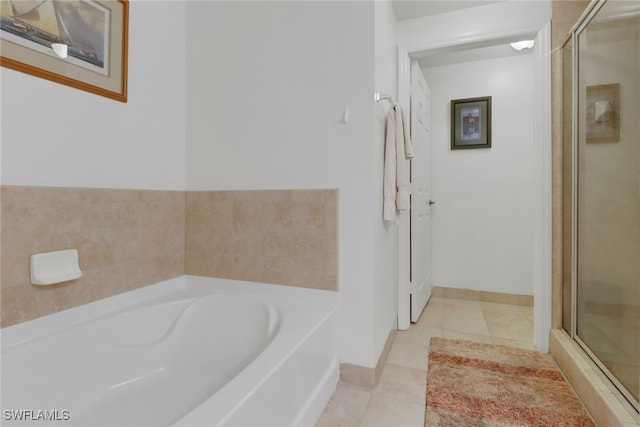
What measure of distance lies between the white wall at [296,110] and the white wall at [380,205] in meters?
0.08

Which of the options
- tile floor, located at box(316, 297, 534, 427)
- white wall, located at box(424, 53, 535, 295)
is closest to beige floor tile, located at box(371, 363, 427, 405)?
tile floor, located at box(316, 297, 534, 427)

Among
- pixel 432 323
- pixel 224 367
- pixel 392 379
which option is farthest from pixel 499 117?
pixel 224 367

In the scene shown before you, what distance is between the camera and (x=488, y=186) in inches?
118

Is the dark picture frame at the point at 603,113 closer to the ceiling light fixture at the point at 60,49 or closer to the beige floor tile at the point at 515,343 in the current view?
the beige floor tile at the point at 515,343

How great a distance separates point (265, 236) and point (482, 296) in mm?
2361

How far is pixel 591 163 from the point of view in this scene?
68.1 inches

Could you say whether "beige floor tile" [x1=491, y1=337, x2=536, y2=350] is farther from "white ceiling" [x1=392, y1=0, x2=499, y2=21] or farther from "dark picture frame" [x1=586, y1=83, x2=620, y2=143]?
"white ceiling" [x1=392, y1=0, x2=499, y2=21]

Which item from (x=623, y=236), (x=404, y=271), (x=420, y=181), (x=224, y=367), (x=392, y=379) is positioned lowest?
(x=392, y=379)

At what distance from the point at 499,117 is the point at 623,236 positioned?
1824mm

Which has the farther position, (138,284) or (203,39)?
(203,39)

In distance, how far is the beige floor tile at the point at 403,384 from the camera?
1559mm

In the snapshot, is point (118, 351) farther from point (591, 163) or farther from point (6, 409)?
point (591, 163)

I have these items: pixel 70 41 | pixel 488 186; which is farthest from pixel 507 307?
pixel 70 41

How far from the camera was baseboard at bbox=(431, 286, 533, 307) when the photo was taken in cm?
290
